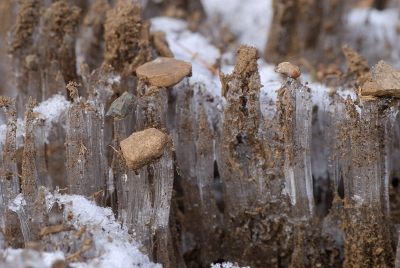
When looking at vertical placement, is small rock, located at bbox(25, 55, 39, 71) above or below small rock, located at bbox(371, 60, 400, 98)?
above

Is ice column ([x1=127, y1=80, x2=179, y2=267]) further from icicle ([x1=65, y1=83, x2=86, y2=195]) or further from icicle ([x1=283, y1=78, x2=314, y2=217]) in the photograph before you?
icicle ([x1=283, y1=78, x2=314, y2=217])

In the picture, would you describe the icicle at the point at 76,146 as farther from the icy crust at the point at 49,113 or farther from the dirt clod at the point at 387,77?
the dirt clod at the point at 387,77

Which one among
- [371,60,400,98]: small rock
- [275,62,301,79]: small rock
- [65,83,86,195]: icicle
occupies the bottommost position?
[65,83,86,195]: icicle

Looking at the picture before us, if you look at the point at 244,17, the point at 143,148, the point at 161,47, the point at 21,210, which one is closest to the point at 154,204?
the point at 143,148

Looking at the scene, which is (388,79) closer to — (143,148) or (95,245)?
(143,148)

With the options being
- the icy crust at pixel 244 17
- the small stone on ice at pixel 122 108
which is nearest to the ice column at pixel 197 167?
the small stone on ice at pixel 122 108

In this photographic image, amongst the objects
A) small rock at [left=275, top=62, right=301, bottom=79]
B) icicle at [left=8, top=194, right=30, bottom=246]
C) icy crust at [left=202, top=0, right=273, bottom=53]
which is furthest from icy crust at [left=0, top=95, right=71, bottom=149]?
icy crust at [left=202, top=0, right=273, bottom=53]
